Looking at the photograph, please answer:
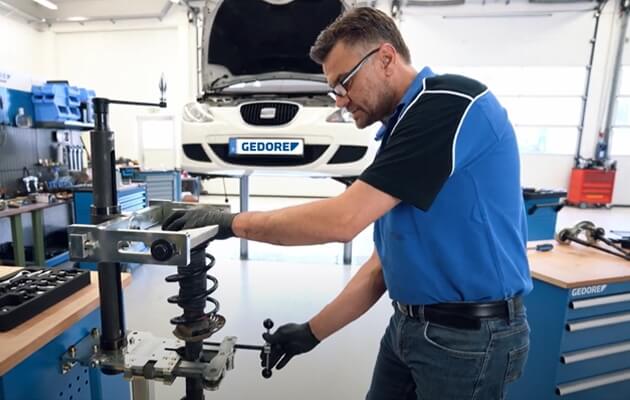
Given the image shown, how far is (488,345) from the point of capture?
0.82 metres

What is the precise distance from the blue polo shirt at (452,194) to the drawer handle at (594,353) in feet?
2.51

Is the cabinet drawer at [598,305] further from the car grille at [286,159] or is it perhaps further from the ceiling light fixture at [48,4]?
the ceiling light fixture at [48,4]

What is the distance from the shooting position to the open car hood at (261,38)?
2471 millimetres

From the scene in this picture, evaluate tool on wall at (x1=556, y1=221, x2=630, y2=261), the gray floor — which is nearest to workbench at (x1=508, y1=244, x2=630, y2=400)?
tool on wall at (x1=556, y1=221, x2=630, y2=261)

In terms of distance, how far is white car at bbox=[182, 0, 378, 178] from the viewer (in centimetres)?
212

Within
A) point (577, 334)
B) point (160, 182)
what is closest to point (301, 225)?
point (577, 334)

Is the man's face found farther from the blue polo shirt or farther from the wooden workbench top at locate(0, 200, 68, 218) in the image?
the wooden workbench top at locate(0, 200, 68, 218)

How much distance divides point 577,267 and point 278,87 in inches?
78.9

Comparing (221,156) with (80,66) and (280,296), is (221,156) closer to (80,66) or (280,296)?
(280,296)

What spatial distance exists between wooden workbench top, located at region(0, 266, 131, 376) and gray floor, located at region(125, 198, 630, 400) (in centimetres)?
93

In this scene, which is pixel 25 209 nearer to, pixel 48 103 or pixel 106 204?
pixel 48 103

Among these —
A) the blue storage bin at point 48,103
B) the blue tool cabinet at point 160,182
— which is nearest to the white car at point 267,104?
the blue storage bin at point 48,103

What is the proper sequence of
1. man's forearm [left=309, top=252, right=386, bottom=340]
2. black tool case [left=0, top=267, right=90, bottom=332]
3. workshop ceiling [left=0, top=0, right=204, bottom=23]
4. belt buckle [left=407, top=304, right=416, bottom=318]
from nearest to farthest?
black tool case [left=0, top=267, right=90, bottom=332] → belt buckle [left=407, top=304, right=416, bottom=318] → man's forearm [left=309, top=252, right=386, bottom=340] → workshop ceiling [left=0, top=0, right=204, bottom=23]

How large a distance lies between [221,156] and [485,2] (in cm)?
682
